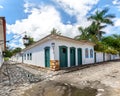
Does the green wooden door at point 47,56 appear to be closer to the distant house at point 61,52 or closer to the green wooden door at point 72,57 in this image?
the distant house at point 61,52

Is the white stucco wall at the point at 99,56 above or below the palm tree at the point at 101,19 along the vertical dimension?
below

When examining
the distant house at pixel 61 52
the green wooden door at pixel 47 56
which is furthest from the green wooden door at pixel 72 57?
the green wooden door at pixel 47 56

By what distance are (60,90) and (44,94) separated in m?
1.03

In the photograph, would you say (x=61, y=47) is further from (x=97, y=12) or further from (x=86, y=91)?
(x=97, y=12)

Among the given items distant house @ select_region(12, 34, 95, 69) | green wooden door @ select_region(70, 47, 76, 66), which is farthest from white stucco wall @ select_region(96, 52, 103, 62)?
green wooden door @ select_region(70, 47, 76, 66)

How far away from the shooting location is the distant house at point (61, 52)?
19828 mm

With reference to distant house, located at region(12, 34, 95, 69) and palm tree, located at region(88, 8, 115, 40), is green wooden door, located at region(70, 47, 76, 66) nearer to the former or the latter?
distant house, located at region(12, 34, 95, 69)

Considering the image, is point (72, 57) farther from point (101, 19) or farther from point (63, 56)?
point (101, 19)

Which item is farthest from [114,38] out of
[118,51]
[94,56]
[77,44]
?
[77,44]

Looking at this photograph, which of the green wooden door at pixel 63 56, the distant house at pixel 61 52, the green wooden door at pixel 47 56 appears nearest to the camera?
the distant house at pixel 61 52

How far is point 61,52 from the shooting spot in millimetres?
20406

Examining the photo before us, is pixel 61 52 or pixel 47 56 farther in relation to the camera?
pixel 47 56

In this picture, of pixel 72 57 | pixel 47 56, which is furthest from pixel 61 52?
pixel 72 57

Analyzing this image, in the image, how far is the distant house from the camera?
1983 cm
